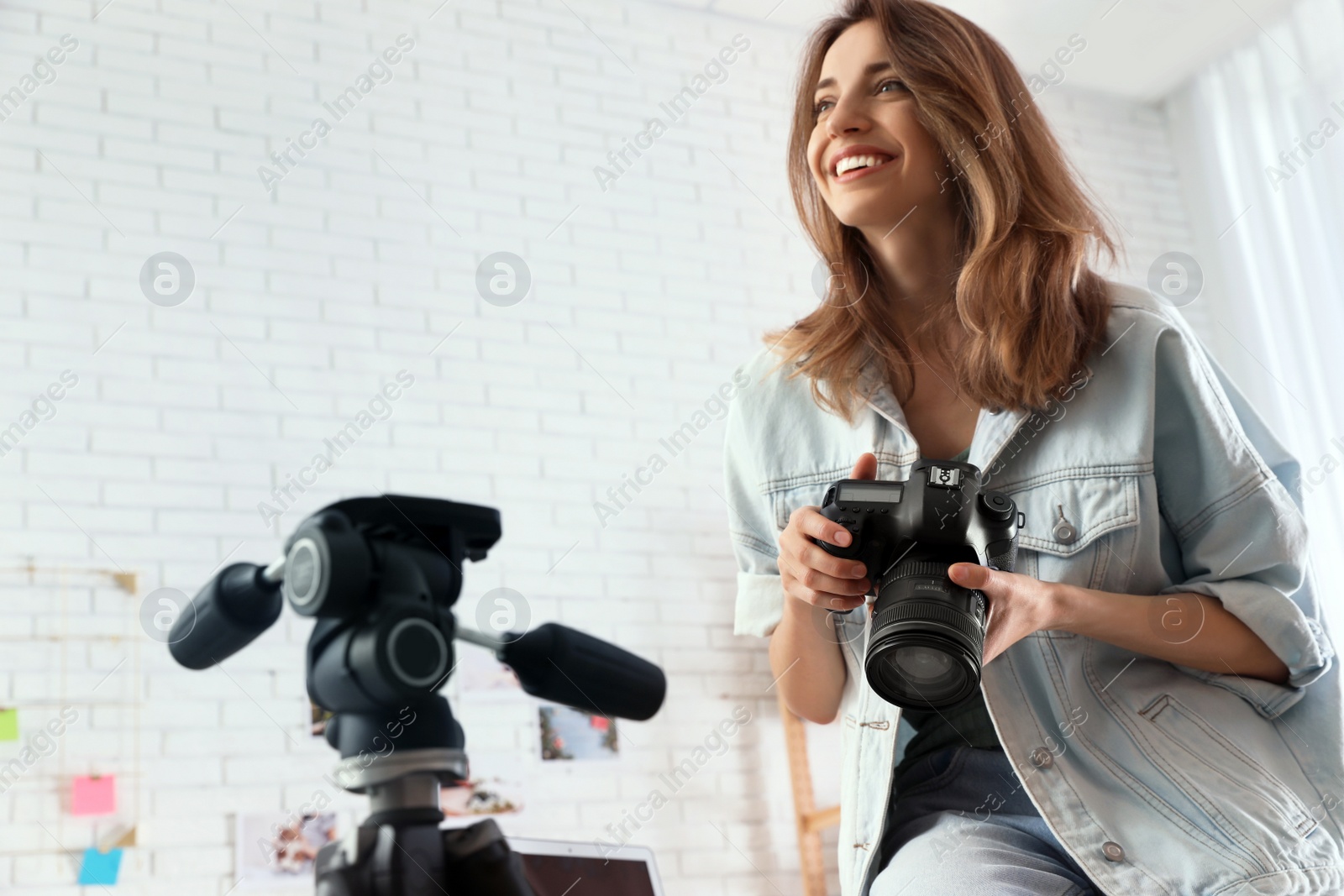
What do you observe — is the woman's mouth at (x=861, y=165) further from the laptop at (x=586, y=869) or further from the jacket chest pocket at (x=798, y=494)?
the laptop at (x=586, y=869)

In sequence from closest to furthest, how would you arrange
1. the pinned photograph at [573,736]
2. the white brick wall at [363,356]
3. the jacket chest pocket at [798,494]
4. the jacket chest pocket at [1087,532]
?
the jacket chest pocket at [1087,532]
the jacket chest pocket at [798,494]
the white brick wall at [363,356]
the pinned photograph at [573,736]

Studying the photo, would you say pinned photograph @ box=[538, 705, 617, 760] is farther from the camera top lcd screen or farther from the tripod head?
the tripod head

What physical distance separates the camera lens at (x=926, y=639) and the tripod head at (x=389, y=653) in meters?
0.26

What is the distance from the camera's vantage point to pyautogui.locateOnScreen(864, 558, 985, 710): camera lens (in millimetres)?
792

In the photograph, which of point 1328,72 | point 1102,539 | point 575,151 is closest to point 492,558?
point 575,151

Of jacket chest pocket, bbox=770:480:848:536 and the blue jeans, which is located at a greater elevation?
jacket chest pocket, bbox=770:480:848:536

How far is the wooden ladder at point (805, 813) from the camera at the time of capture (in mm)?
3066

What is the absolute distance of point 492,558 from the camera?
309 cm

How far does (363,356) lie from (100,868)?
1321 mm

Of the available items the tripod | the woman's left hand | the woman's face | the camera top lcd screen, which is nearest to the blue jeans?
the woman's left hand

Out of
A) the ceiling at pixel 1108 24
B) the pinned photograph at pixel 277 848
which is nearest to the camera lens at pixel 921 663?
the pinned photograph at pixel 277 848

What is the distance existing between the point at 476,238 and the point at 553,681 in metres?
2.74

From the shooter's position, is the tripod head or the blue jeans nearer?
the tripod head

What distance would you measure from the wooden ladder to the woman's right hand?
7.07ft
